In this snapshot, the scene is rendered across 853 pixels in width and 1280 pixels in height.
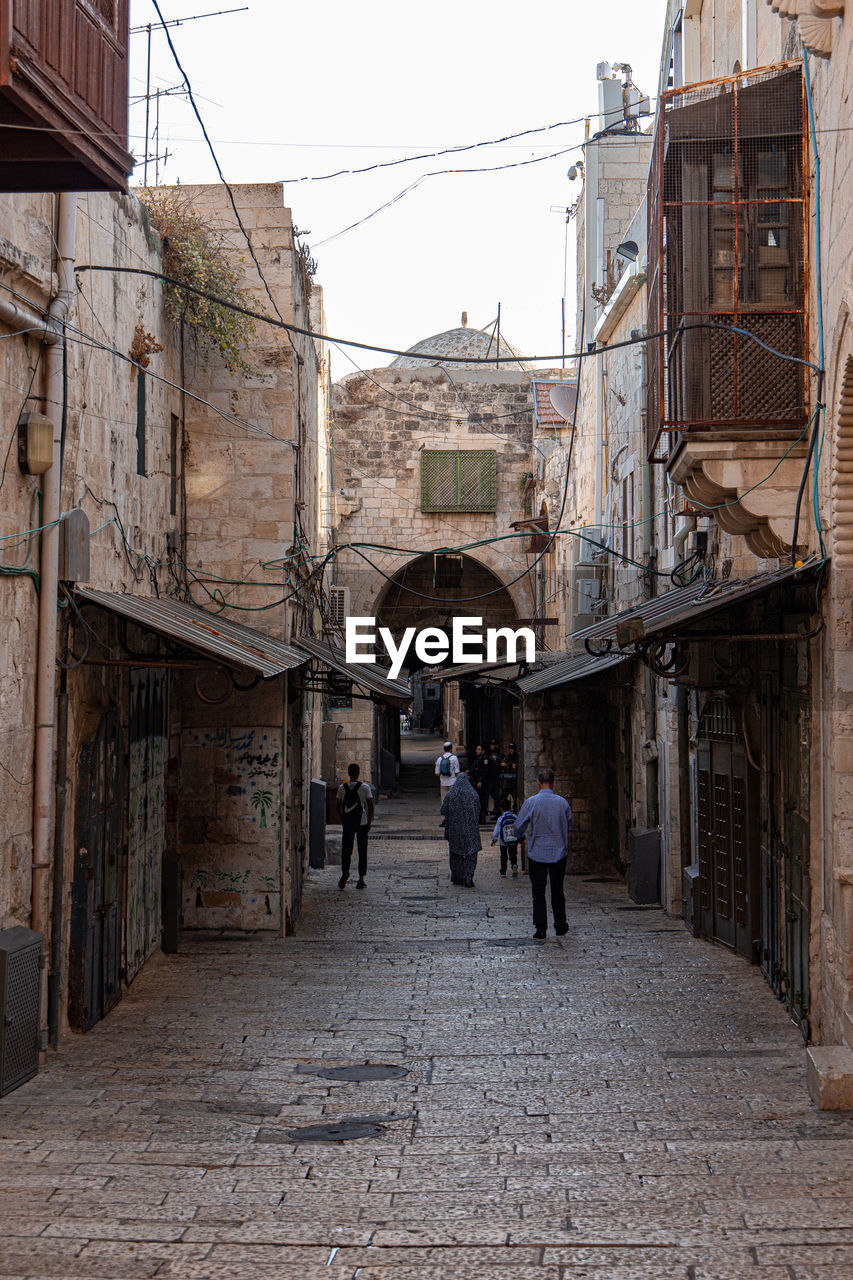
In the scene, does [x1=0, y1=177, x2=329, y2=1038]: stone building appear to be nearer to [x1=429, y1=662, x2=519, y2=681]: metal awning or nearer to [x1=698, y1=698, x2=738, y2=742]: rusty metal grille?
[x1=429, y1=662, x2=519, y2=681]: metal awning

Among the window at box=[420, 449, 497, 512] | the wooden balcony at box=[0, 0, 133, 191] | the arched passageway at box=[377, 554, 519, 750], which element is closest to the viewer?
the wooden balcony at box=[0, 0, 133, 191]

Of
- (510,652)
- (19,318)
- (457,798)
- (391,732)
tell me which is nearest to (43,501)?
(19,318)

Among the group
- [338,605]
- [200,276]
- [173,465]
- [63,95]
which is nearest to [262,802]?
[173,465]

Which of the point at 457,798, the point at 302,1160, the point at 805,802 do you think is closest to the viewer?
the point at 302,1160

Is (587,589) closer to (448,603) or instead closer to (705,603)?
(705,603)

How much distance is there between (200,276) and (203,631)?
12.7 feet

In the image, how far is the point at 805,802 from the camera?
26.0 ft

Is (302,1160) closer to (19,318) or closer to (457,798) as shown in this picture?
(19,318)

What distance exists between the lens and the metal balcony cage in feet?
26.2

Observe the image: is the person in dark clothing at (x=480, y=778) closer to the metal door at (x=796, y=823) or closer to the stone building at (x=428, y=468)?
the stone building at (x=428, y=468)

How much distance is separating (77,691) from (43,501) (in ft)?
4.40

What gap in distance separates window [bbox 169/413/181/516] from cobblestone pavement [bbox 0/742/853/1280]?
4.31 metres

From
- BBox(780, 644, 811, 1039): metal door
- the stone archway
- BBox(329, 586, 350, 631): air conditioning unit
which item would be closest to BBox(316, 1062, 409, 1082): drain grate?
BBox(780, 644, 811, 1039): metal door

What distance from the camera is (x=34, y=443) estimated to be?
23.2 feet
